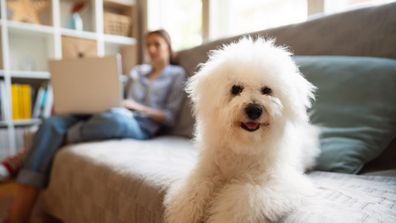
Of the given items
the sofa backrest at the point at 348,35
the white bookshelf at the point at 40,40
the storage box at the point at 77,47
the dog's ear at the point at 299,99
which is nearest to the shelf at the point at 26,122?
the white bookshelf at the point at 40,40

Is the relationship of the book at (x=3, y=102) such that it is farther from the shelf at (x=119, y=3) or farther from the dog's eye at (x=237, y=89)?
the dog's eye at (x=237, y=89)

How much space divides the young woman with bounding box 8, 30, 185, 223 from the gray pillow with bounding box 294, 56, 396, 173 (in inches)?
34.4

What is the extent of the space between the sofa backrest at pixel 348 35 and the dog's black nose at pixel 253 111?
0.52 meters

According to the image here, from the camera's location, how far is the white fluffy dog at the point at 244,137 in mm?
648

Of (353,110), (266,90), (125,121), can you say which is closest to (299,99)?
(266,90)

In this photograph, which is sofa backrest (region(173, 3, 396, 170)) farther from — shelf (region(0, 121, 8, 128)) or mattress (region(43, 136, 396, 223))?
shelf (region(0, 121, 8, 128))

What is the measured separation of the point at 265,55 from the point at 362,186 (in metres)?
0.41

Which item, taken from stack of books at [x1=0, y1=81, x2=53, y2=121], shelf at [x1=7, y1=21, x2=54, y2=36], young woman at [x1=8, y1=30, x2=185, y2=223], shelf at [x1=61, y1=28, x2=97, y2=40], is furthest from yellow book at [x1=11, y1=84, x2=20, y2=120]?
young woman at [x1=8, y1=30, x2=185, y2=223]

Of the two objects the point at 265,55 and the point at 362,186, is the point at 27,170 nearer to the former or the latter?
the point at 265,55

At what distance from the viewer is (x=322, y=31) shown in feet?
4.01

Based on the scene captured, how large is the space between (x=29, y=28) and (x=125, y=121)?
1.19m

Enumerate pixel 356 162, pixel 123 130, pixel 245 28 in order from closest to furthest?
pixel 356 162, pixel 123 130, pixel 245 28

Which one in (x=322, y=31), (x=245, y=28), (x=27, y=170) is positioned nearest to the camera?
(x=322, y=31)

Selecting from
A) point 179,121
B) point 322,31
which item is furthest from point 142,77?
point 322,31
